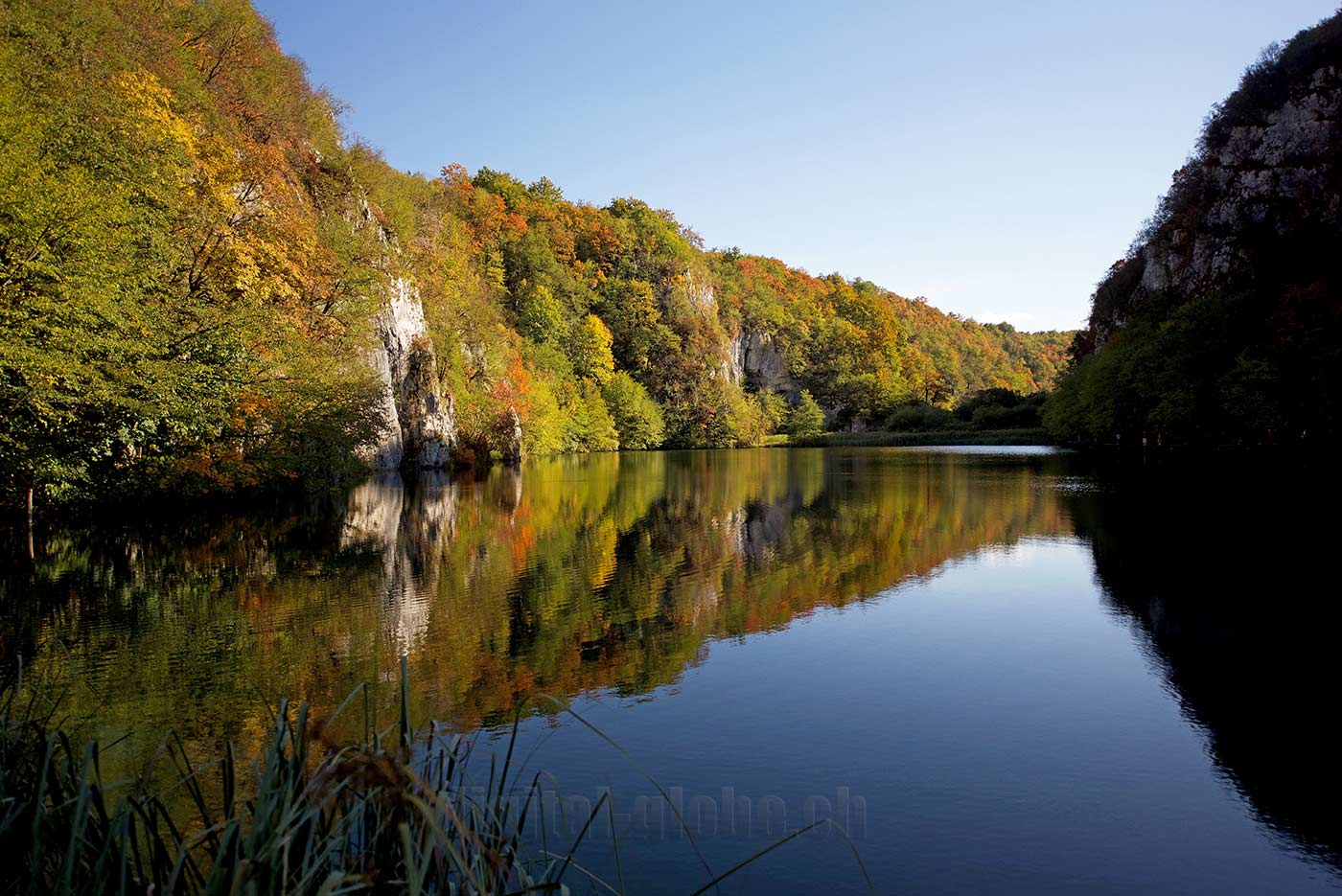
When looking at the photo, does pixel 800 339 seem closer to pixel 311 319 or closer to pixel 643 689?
pixel 311 319

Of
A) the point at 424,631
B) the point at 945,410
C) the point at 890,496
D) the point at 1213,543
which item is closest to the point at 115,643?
the point at 424,631

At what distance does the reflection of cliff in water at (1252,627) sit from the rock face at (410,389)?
27946 millimetres

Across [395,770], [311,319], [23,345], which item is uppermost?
[311,319]

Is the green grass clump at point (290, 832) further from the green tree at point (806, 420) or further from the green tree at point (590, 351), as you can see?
the green tree at point (806, 420)

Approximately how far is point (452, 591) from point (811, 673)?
5.34 meters

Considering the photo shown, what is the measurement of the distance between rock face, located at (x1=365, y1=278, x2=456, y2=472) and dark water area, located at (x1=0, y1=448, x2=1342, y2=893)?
1949 cm

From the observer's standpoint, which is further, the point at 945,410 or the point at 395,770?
the point at 945,410

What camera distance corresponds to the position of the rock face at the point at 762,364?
104 m

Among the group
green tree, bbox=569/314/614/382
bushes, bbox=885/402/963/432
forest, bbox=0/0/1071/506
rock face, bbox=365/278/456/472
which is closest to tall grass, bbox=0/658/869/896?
forest, bbox=0/0/1071/506

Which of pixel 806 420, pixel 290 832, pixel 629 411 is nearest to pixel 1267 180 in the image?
pixel 290 832

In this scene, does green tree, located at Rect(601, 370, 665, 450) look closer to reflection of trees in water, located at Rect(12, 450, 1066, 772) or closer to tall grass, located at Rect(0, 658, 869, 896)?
reflection of trees in water, located at Rect(12, 450, 1066, 772)

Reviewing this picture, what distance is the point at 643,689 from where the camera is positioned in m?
7.05

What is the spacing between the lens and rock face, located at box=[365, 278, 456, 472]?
35.2 meters

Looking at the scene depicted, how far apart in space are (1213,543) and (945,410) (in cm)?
7712
